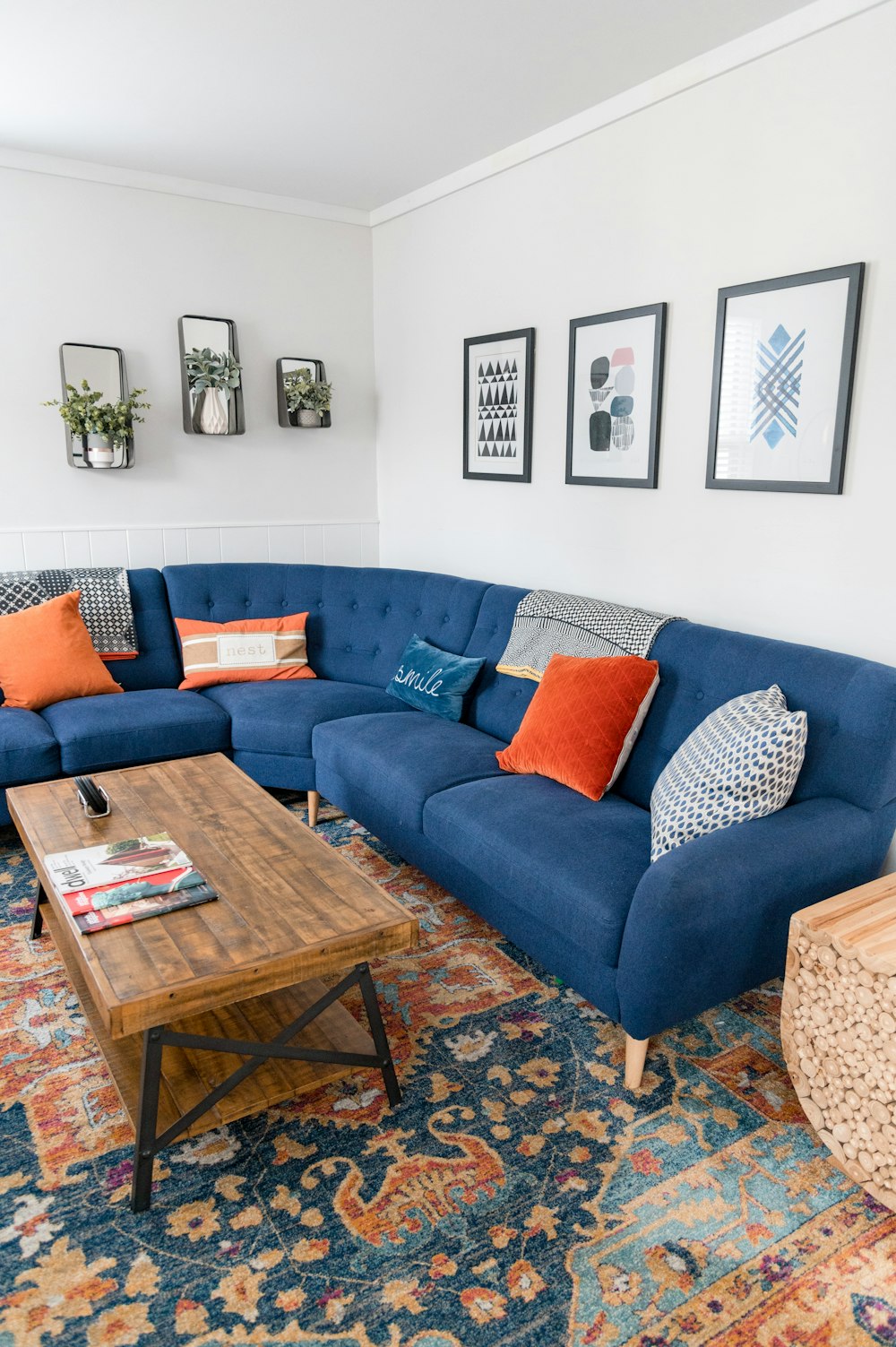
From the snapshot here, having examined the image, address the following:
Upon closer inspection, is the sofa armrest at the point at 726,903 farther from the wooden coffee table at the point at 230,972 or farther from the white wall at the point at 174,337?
the white wall at the point at 174,337

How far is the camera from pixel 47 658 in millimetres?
3389

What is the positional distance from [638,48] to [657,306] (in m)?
0.70

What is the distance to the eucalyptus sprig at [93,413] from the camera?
3.64 meters

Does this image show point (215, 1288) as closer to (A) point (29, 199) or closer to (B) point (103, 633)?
(B) point (103, 633)

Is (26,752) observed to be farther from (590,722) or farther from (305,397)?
(305,397)

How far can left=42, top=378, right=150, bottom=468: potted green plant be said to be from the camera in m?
3.65

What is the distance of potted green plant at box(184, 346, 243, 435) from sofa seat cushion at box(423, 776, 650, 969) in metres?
2.26

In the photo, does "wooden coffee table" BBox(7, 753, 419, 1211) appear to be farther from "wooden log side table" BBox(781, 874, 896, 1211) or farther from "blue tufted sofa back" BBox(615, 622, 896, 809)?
"blue tufted sofa back" BBox(615, 622, 896, 809)

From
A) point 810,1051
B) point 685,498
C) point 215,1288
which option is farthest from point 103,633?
point 810,1051

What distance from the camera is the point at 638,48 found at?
263cm

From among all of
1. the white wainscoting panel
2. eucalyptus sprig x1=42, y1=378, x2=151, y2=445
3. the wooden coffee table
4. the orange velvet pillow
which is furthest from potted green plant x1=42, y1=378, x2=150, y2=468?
the wooden coffee table

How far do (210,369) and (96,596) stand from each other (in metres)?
1.12

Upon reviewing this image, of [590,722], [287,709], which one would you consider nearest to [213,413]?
[287,709]

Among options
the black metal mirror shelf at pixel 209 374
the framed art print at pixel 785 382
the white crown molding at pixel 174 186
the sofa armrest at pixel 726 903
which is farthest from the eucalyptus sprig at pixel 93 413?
the sofa armrest at pixel 726 903
